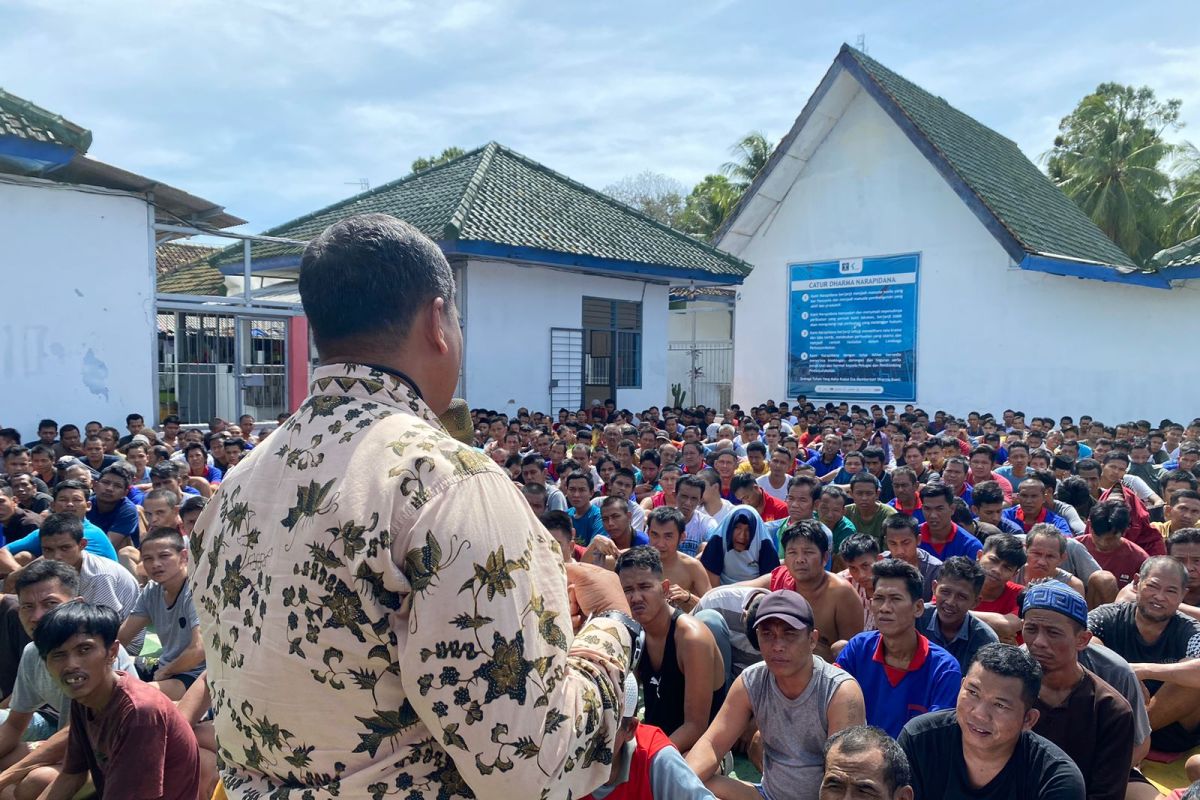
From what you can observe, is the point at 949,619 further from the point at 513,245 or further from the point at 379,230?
the point at 513,245

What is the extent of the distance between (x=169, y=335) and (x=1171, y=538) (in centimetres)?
1126

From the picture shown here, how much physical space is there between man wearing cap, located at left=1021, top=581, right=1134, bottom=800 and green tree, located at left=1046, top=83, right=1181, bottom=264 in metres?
26.9

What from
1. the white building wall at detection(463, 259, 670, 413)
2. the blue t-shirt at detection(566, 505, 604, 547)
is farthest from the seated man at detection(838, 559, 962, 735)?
the white building wall at detection(463, 259, 670, 413)

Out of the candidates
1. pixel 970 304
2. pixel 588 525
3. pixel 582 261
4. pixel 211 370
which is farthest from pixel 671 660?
pixel 970 304

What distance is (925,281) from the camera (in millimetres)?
16094

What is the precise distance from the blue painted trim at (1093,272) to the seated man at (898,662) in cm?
A: 1247

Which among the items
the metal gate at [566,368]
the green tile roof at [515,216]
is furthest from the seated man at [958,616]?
the metal gate at [566,368]

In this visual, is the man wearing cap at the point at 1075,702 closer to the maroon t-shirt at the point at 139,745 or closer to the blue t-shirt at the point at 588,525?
the maroon t-shirt at the point at 139,745

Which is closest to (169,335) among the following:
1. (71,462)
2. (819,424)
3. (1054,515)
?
(71,462)

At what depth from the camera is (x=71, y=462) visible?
7477 mm

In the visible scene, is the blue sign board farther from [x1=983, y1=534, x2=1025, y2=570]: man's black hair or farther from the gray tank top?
the gray tank top

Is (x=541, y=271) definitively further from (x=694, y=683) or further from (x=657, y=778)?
(x=657, y=778)

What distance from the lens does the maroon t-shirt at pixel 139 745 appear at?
287 centimetres

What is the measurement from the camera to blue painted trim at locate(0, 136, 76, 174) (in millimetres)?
8211
